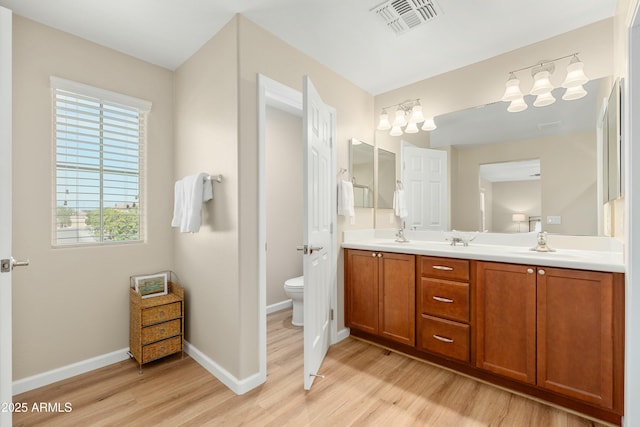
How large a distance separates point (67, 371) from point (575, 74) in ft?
13.0

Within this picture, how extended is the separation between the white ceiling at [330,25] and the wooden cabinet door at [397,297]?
1598 millimetres

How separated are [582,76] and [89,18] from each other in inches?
127

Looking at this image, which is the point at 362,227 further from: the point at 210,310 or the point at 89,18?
the point at 89,18

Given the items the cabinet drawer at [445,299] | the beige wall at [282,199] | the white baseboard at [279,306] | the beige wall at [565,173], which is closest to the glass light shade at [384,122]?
the beige wall at [565,173]

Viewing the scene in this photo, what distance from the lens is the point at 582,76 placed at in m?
1.96

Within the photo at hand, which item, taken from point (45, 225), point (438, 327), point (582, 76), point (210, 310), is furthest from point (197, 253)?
point (582, 76)

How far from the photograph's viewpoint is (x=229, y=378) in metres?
1.96

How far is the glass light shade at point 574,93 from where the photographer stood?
201cm

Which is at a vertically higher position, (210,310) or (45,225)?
(45,225)

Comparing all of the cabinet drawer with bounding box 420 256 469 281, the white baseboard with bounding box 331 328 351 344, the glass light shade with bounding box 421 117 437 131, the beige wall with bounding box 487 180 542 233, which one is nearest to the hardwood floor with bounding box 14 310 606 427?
the white baseboard with bounding box 331 328 351 344

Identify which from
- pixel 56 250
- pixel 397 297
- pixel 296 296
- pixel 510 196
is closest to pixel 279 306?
pixel 296 296

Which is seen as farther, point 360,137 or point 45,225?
point 360,137

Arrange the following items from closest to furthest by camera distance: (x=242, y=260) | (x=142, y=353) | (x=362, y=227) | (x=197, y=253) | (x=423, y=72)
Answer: (x=242, y=260)
(x=142, y=353)
(x=197, y=253)
(x=423, y=72)
(x=362, y=227)
